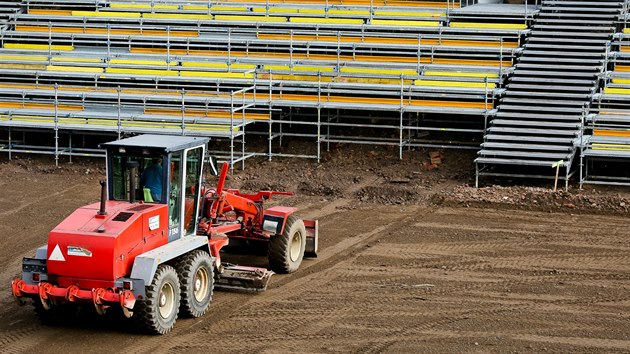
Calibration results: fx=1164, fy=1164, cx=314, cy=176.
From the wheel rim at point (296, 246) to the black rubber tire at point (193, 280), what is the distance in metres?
2.34

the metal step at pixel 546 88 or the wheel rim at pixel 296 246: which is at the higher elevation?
the metal step at pixel 546 88

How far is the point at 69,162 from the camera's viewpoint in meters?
25.2

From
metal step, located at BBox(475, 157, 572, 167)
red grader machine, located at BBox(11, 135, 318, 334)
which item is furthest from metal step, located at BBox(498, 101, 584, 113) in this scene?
red grader machine, located at BBox(11, 135, 318, 334)

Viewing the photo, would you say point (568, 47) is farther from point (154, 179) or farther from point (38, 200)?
point (154, 179)

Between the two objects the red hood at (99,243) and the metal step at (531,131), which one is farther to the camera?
the metal step at (531,131)

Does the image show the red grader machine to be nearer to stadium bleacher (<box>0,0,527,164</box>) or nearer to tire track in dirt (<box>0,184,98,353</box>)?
tire track in dirt (<box>0,184,98,353</box>)

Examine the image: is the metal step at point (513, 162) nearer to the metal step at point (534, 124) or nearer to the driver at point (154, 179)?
the metal step at point (534, 124)

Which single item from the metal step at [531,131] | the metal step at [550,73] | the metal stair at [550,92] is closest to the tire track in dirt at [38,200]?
the metal stair at [550,92]

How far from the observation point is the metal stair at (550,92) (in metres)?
22.8

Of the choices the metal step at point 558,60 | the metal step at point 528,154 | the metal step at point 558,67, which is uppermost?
the metal step at point 558,60

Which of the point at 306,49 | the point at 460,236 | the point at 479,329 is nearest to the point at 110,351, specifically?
the point at 479,329

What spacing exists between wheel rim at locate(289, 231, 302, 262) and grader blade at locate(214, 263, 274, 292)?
1.24 m

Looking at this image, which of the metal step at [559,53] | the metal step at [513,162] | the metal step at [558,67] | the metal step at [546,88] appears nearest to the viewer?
the metal step at [513,162]

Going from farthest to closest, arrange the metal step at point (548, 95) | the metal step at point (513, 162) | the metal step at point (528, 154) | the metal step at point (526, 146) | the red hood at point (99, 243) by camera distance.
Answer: the metal step at point (548, 95)
the metal step at point (526, 146)
the metal step at point (528, 154)
the metal step at point (513, 162)
the red hood at point (99, 243)
